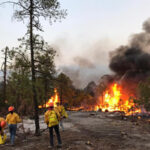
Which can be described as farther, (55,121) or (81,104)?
(81,104)

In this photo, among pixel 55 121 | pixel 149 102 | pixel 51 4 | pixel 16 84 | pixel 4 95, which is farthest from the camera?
pixel 4 95

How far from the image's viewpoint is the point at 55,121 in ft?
24.6

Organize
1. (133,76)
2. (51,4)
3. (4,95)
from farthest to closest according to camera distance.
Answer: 1. (133,76)
2. (4,95)
3. (51,4)

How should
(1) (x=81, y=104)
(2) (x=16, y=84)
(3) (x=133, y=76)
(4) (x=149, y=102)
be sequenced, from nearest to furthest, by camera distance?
(2) (x=16, y=84) → (4) (x=149, y=102) → (3) (x=133, y=76) → (1) (x=81, y=104)

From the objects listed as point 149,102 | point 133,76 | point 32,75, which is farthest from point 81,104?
point 32,75

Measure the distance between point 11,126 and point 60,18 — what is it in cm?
759

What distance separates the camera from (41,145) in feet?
26.8

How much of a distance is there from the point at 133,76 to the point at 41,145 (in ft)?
175

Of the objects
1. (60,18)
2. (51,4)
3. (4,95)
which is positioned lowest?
(4,95)

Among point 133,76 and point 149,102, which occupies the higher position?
point 133,76

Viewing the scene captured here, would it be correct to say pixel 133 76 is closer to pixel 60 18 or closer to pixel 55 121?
pixel 60 18

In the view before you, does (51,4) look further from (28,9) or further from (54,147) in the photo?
(54,147)

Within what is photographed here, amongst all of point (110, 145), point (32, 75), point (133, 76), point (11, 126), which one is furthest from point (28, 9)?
point (133, 76)

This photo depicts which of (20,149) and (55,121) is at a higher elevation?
(55,121)
